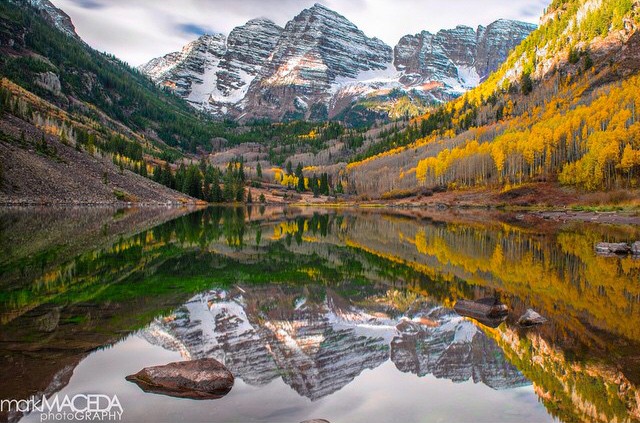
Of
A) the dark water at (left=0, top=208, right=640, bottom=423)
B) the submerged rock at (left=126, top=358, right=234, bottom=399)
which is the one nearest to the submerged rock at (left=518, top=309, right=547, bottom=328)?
the dark water at (left=0, top=208, right=640, bottom=423)

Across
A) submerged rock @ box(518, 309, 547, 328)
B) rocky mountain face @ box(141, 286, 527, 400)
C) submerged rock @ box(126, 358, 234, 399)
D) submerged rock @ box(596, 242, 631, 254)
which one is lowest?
rocky mountain face @ box(141, 286, 527, 400)

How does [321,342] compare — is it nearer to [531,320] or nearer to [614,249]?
[531,320]

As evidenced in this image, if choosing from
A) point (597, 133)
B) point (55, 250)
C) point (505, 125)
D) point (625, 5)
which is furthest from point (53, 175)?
point (625, 5)

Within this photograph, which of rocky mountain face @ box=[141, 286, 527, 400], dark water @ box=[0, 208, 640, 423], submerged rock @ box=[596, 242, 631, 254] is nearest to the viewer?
dark water @ box=[0, 208, 640, 423]

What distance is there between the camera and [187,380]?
9.45 m

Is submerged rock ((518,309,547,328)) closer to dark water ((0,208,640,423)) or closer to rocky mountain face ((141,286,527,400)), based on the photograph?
dark water ((0,208,640,423))

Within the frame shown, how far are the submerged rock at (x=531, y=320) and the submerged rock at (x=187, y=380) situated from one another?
9.19 m

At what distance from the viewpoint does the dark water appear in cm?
895

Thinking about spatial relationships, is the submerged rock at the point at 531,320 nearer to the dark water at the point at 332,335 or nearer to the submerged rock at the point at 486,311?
the dark water at the point at 332,335

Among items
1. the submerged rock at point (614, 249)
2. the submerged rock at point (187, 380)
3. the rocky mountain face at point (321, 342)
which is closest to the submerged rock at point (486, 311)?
the rocky mountain face at point (321, 342)

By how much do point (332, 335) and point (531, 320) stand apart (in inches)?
243

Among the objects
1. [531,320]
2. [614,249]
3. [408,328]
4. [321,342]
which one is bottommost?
[321,342]

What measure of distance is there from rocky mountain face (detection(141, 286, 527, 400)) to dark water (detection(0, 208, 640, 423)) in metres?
0.06

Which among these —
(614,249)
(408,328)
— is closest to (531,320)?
(408,328)
